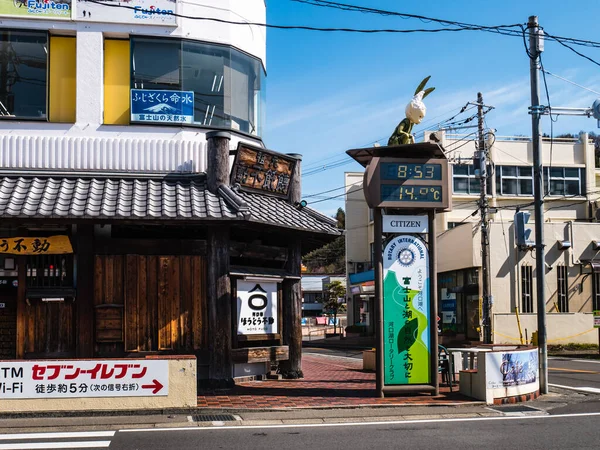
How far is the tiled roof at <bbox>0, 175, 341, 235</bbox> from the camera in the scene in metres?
15.2

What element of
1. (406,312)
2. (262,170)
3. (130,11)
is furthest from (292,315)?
(130,11)

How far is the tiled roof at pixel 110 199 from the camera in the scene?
15.1m

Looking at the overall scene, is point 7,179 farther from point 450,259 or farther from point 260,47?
point 450,259

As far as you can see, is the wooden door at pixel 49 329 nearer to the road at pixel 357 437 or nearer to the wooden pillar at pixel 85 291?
the wooden pillar at pixel 85 291

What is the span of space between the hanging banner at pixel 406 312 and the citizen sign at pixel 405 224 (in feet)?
0.61

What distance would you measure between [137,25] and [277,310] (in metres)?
7.82

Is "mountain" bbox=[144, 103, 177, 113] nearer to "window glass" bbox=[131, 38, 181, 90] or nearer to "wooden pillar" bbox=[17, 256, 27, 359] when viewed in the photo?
"window glass" bbox=[131, 38, 181, 90]

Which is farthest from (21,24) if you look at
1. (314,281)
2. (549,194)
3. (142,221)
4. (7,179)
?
(314,281)

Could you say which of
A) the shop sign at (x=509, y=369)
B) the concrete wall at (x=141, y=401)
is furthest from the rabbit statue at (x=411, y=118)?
the concrete wall at (x=141, y=401)

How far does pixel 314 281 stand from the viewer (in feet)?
264

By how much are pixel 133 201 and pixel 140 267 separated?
1666 millimetres

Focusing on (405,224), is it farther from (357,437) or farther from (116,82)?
(116,82)

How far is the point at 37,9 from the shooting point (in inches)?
680

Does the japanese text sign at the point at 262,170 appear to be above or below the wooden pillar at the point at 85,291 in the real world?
above
